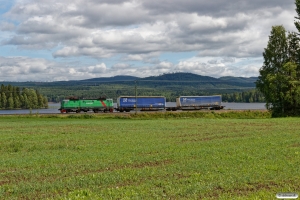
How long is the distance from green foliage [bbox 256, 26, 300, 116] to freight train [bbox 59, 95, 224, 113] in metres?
25.1

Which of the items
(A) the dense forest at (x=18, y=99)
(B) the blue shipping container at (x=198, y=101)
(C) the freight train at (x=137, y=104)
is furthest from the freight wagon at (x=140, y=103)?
(A) the dense forest at (x=18, y=99)

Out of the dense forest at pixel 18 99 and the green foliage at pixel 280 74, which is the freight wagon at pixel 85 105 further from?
the dense forest at pixel 18 99

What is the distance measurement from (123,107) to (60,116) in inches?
820

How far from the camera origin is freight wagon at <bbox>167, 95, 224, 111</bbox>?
9119 cm

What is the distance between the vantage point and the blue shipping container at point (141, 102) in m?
87.3

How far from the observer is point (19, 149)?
24250 millimetres

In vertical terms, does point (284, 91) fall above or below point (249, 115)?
above

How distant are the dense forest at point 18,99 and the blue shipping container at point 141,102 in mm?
67352

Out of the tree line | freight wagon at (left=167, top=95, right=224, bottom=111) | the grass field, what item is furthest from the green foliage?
the grass field

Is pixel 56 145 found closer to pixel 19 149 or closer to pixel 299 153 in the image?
pixel 19 149

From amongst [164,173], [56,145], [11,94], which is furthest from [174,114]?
[11,94]

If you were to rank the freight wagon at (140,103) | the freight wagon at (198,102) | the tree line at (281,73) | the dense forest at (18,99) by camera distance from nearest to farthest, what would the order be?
the tree line at (281,73) → the freight wagon at (140,103) → the freight wagon at (198,102) → the dense forest at (18,99)

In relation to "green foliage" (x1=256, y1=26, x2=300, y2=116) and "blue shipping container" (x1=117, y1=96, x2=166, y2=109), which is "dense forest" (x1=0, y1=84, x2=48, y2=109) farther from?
"green foliage" (x1=256, y1=26, x2=300, y2=116)

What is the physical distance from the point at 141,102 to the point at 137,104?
1246 mm
